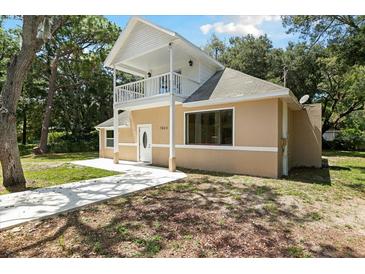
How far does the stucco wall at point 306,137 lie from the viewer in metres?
11.2

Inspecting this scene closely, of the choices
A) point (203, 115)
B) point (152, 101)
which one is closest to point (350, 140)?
point (203, 115)

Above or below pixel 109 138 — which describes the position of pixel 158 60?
above

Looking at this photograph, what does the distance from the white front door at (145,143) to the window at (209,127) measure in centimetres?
269

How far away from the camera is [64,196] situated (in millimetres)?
5930

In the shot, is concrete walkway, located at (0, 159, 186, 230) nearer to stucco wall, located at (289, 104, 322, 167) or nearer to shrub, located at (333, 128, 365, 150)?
stucco wall, located at (289, 104, 322, 167)

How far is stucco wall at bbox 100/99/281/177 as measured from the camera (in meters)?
8.38

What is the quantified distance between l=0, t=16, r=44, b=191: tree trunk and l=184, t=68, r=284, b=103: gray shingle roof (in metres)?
6.18

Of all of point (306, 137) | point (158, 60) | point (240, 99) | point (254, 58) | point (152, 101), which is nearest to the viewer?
point (240, 99)

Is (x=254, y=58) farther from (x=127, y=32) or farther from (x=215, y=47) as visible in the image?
(x=127, y=32)

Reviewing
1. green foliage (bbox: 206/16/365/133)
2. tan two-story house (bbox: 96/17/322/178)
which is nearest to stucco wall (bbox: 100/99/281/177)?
tan two-story house (bbox: 96/17/322/178)

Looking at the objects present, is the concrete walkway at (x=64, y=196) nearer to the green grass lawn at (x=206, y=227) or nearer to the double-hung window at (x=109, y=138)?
the green grass lawn at (x=206, y=227)

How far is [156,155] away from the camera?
1218 centimetres

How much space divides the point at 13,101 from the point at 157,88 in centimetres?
644

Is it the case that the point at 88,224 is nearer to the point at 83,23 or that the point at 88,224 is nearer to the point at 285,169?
the point at 285,169
